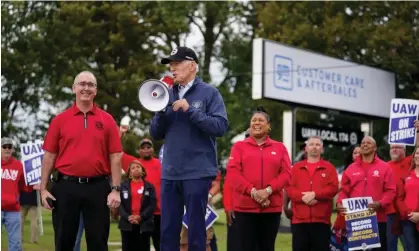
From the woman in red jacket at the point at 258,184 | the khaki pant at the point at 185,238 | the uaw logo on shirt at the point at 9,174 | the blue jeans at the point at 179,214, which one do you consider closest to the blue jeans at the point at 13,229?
the uaw logo on shirt at the point at 9,174

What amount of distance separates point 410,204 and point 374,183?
0.57 metres

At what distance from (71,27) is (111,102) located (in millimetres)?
4005

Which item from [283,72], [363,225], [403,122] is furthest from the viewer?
[283,72]

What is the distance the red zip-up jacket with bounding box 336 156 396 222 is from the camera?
523 inches

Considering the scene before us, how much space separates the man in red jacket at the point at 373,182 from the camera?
1329cm

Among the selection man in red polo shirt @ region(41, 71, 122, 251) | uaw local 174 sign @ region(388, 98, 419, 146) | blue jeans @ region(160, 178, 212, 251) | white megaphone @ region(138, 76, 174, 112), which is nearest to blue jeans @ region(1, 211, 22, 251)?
man in red polo shirt @ region(41, 71, 122, 251)

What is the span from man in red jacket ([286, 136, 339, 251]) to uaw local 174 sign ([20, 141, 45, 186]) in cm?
526

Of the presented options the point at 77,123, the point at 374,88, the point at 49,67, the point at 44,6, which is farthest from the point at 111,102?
the point at 77,123

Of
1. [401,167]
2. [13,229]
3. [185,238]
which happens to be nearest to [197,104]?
[185,238]

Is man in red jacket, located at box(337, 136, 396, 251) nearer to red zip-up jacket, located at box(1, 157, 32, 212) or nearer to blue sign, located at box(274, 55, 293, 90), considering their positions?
red zip-up jacket, located at box(1, 157, 32, 212)

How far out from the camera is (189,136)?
859 centimetres

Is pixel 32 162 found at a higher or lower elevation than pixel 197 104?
lower

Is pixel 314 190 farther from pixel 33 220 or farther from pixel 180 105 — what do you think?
pixel 33 220

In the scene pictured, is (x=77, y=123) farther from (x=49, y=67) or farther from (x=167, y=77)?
(x=49, y=67)
